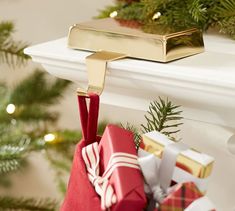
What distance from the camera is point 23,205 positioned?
1.17 metres

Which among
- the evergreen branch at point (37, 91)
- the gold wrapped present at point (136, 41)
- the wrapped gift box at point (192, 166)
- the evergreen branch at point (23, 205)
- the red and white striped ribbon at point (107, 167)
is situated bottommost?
the evergreen branch at point (23, 205)

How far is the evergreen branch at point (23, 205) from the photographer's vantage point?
1.16m

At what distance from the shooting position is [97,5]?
1108 millimetres

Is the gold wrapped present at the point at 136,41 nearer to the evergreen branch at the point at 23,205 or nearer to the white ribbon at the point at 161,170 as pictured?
the white ribbon at the point at 161,170

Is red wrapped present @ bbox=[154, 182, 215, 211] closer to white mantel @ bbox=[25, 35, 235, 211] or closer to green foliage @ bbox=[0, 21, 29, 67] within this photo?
white mantel @ bbox=[25, 35, 235, 211]

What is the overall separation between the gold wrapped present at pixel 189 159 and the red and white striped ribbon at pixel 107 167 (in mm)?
24

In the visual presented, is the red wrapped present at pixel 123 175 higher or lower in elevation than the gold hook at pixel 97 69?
lower

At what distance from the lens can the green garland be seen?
649 mm

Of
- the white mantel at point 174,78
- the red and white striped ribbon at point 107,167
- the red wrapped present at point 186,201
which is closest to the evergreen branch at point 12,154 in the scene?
the white mantel at point 174,78

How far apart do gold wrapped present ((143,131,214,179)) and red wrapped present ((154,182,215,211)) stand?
2cm

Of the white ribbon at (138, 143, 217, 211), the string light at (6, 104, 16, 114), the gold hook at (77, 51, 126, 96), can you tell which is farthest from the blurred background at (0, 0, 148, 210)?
the white ribbon at (138, 143, 217, 211)

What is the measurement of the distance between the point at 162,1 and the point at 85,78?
0.52ft

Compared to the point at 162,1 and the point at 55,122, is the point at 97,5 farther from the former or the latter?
the point at 162,1

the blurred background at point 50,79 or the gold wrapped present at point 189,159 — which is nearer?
the gold wrapped present at point 189,159
